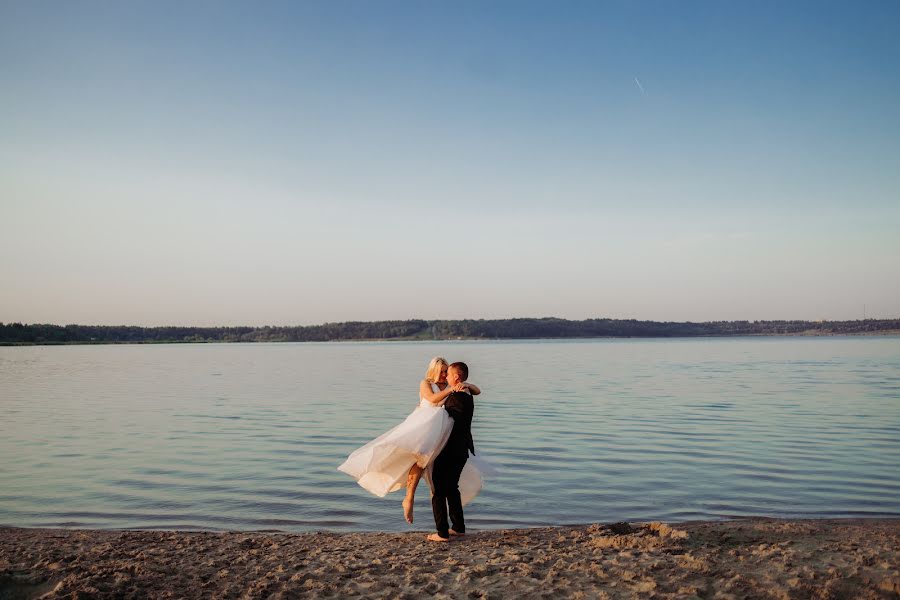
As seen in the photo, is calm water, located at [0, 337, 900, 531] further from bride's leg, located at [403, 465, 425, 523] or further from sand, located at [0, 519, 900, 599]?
bride's leg, located at [403, 465, 425, 523]

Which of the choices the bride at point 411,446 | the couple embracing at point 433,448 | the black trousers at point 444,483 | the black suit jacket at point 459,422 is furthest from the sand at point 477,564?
the black suit jacket at point 459,422

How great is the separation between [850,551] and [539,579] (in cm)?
364

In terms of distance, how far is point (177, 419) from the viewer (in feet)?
80.1

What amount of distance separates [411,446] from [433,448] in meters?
0.25

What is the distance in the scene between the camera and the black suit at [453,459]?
866cm

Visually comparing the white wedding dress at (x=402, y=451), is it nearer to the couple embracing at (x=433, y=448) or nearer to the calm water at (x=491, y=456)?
the couple embracing at (x=433, y=448)

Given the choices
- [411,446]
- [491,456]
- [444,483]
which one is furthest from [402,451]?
[491,456]

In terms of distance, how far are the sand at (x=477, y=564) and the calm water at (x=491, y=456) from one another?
6.11ft

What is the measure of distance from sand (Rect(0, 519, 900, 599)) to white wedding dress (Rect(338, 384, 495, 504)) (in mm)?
798

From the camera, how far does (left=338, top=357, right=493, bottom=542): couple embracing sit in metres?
8.55

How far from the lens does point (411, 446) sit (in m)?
8.51

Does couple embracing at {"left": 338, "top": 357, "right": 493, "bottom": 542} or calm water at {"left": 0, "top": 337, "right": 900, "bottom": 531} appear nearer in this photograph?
couple embracing at {"left": 338, "top": 357, "right": 493, "bottom": 542}

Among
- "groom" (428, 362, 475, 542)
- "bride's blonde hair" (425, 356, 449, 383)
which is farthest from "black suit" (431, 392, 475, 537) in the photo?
"bride's blonde hair" (425, 356, 449, 383)

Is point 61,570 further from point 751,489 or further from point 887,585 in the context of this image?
point 751,489
